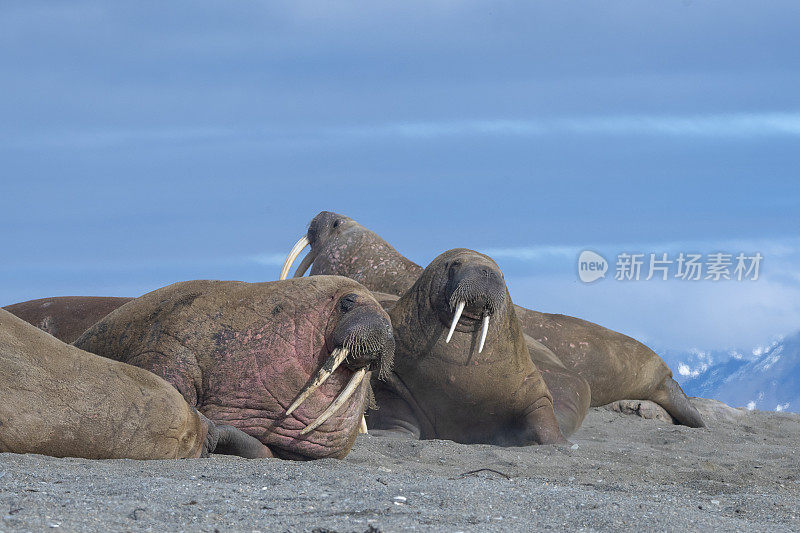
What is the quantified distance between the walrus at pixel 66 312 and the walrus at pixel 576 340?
262cm

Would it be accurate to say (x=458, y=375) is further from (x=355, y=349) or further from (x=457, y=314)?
(x=355, y=349)

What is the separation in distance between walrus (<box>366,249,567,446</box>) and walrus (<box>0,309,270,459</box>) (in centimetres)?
274

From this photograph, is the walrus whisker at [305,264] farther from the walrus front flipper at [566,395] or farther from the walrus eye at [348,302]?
the walrus eye at [348,302]

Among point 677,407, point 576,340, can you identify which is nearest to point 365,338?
point 576,340

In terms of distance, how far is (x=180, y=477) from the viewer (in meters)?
4.25

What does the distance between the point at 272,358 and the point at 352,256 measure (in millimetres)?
5350

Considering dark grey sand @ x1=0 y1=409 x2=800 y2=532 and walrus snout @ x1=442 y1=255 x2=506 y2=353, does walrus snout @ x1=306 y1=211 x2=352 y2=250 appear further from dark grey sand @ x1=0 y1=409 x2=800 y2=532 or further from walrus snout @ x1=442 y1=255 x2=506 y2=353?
dark grey sand @ x1=0 y1=409 x2=800 y2=532

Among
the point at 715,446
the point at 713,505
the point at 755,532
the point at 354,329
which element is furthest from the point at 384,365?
the point at 715,446

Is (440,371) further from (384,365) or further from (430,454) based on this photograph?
(384,365)

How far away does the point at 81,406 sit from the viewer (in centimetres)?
462

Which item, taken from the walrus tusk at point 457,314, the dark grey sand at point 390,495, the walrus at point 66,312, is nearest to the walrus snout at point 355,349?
the dark grey sand at point 390,495

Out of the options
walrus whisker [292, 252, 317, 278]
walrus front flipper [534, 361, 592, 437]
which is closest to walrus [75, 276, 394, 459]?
walrus front flipper [534, 361, 592, 437]

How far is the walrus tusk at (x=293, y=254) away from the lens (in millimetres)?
11297

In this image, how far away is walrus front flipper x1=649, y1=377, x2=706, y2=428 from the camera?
10.6m
